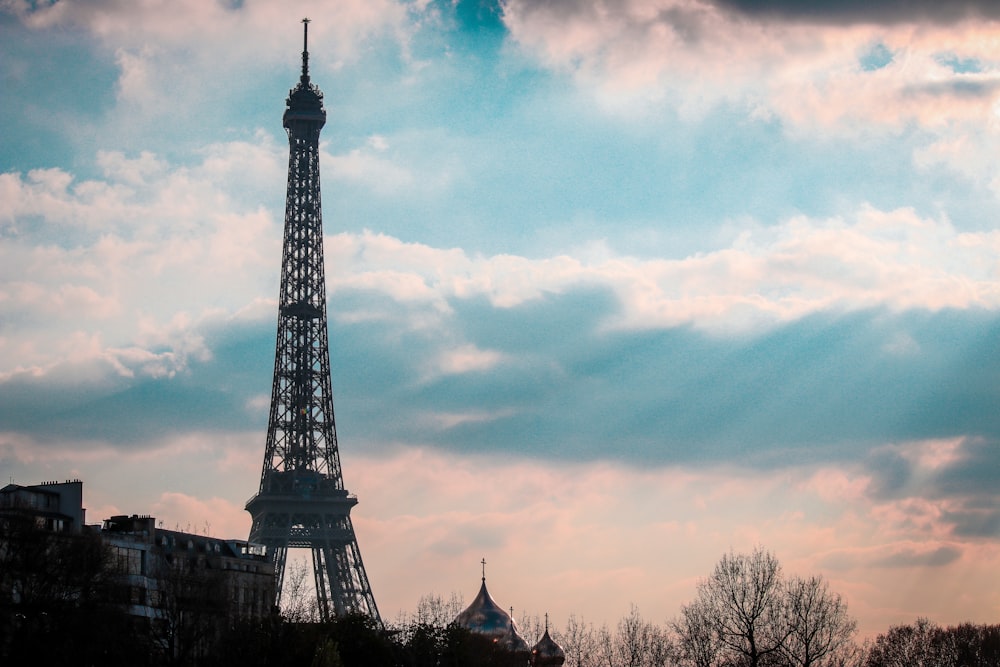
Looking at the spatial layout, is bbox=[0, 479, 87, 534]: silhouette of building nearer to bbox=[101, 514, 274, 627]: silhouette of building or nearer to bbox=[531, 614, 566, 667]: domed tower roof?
bbox=[101, 514, 274, 627]: silhouette of building

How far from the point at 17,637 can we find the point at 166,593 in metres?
19.9

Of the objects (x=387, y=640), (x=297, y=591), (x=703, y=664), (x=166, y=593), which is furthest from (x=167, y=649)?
(x=297, y=591)

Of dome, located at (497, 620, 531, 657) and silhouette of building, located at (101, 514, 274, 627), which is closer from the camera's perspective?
silhouette of building, located at (101, 514, 274, 627)

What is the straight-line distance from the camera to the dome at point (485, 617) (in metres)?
189

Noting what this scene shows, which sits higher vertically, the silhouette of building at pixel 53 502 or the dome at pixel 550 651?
the silhouette of building at pixel 53 502

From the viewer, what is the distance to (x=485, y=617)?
192625 millimetres

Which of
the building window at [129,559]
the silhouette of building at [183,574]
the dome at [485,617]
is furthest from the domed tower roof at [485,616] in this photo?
the building window at [129,559]

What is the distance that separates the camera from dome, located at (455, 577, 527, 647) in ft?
620

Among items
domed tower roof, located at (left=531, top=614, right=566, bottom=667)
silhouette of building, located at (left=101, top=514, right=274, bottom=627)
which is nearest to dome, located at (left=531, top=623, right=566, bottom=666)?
domed tower roof, located at (left=531, top=614, right=566, bottom=667)

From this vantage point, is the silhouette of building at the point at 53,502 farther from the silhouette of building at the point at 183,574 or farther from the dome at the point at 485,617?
the dome at the point at 485,617

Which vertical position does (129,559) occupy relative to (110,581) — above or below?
above

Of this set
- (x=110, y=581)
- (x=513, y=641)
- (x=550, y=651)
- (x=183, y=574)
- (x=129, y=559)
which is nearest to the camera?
(x=110, y=581)

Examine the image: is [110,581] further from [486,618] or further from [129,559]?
[486,618]

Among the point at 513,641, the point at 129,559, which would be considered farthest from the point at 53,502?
the point at 513,641
